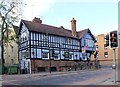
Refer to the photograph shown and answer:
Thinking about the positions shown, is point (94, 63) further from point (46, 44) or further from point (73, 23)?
point (46, 44)

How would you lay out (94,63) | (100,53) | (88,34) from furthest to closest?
(100,53) → (88,34) → (94,63)

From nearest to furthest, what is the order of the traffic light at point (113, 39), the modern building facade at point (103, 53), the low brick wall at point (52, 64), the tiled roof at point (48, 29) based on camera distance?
the traffic light at point (113, 39), the low brick wall at point (52, 64), the tiled roof at point (48, 29), the modern building facade at point (103, 53)

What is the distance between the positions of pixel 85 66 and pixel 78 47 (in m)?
5.18

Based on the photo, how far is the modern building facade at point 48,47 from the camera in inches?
1667

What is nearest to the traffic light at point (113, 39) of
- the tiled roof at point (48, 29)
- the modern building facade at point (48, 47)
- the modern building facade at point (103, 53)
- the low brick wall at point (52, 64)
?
the modern building facade at point (48, 47)

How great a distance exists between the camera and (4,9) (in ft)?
142

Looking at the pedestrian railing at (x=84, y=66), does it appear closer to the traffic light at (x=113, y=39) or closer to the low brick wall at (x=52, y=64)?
the low brick wall at (x=52, y=64)

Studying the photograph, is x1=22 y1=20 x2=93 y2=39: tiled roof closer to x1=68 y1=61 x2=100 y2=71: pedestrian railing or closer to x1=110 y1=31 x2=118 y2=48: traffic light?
x1=68 y1=61 x2=100 y2=71: pedestrian railing

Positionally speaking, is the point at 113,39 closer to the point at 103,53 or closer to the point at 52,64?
the point at 52,64

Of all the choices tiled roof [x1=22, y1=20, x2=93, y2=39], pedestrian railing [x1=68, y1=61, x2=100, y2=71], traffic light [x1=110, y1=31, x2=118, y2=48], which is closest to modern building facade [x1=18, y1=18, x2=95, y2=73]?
tiled roof [x1=22, y1=20, x2=93, y2=39]

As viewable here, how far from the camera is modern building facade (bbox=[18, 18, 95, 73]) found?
4234cm

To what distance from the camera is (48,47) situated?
45.1m

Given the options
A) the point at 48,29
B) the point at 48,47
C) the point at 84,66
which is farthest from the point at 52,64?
the point at 84,66

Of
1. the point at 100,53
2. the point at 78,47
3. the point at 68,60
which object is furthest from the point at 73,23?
the point at 100,53
